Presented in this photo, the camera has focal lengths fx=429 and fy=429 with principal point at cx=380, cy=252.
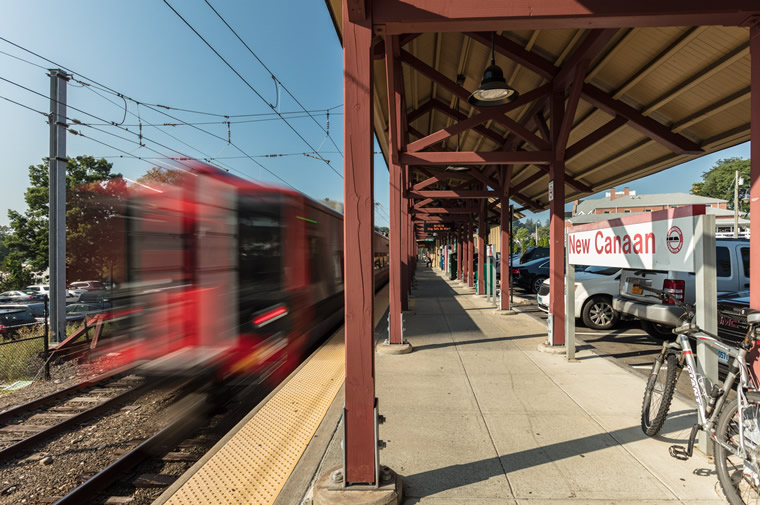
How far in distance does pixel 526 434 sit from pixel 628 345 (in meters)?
4.97

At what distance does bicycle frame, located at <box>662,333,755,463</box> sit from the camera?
2.55 meters

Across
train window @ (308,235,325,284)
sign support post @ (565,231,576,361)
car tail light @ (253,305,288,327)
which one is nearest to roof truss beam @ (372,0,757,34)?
sign support post @ (565,231,576,361)

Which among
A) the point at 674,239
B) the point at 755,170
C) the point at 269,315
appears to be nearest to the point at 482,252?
the point at 269,315

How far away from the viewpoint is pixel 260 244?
5699 mm

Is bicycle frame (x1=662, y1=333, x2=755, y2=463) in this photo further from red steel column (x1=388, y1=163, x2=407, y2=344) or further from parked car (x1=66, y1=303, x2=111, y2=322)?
parked car (x1=66, y1=303, x2=111, y2=322)

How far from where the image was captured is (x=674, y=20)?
10.2 ft

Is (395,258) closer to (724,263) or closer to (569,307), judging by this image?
(569,307)

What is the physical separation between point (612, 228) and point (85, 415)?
22.0ft

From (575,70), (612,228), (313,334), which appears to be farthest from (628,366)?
(313,334)

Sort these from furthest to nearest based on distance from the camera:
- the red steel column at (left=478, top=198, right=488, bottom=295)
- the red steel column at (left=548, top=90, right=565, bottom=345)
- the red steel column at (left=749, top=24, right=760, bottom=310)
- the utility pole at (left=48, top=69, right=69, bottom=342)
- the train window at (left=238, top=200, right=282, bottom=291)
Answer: the red steel column at (left=478, top=198, right=488, bottom=295)
the utility pole at (left=48, top=69, right=69, bottom=342)
the red steel column at (left=548, top=90, right=565, bottom=345)
the train window at (left=238, top=200, right=282, bottom=291)
the red steel column at (left=749, top=24, right=760, bottom=310)

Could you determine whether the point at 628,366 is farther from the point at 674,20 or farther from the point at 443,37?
the point at 443,37

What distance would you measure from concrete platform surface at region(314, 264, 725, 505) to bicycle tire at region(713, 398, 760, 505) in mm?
223

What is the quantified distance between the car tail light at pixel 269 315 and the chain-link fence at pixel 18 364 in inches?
206

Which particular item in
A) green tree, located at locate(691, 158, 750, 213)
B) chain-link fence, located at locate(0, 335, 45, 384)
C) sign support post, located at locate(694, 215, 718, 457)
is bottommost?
chain-link fence, located at locate(0, 335, 45, 384)
